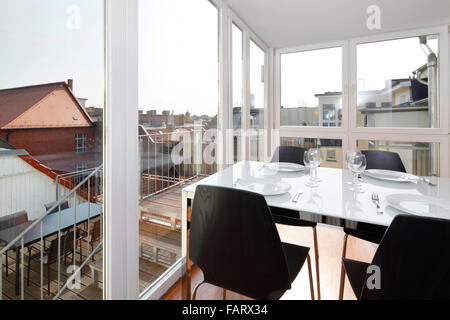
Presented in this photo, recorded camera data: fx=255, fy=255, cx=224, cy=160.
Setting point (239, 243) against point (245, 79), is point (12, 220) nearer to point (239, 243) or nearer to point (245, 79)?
point (239, 243)

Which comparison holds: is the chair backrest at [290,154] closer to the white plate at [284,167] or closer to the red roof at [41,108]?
the white plate at [284,167]

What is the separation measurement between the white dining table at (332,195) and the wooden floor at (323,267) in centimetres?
22

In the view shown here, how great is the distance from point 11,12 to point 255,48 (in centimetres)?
266

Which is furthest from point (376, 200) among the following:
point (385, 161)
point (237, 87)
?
point (237, 87)

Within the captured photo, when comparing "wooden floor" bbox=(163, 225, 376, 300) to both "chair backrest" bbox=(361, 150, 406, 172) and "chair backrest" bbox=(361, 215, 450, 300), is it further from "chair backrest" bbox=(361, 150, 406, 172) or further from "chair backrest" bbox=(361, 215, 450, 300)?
"chair backrest" bbox=(361, 215, 450, 300)

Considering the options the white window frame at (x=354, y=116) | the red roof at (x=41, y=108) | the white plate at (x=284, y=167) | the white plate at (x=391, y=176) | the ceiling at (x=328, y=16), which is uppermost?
the ceiling at (x=328, y=16)

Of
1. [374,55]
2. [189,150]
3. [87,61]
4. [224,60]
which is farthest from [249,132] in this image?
[87,61]

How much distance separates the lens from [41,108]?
0.92 metres

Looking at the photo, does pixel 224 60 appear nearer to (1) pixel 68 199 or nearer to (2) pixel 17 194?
(1) pixel 68 199

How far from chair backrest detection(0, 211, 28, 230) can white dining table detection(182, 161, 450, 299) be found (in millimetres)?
659

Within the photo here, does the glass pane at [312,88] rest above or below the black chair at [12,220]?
above

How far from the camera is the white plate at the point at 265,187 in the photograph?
126cm
